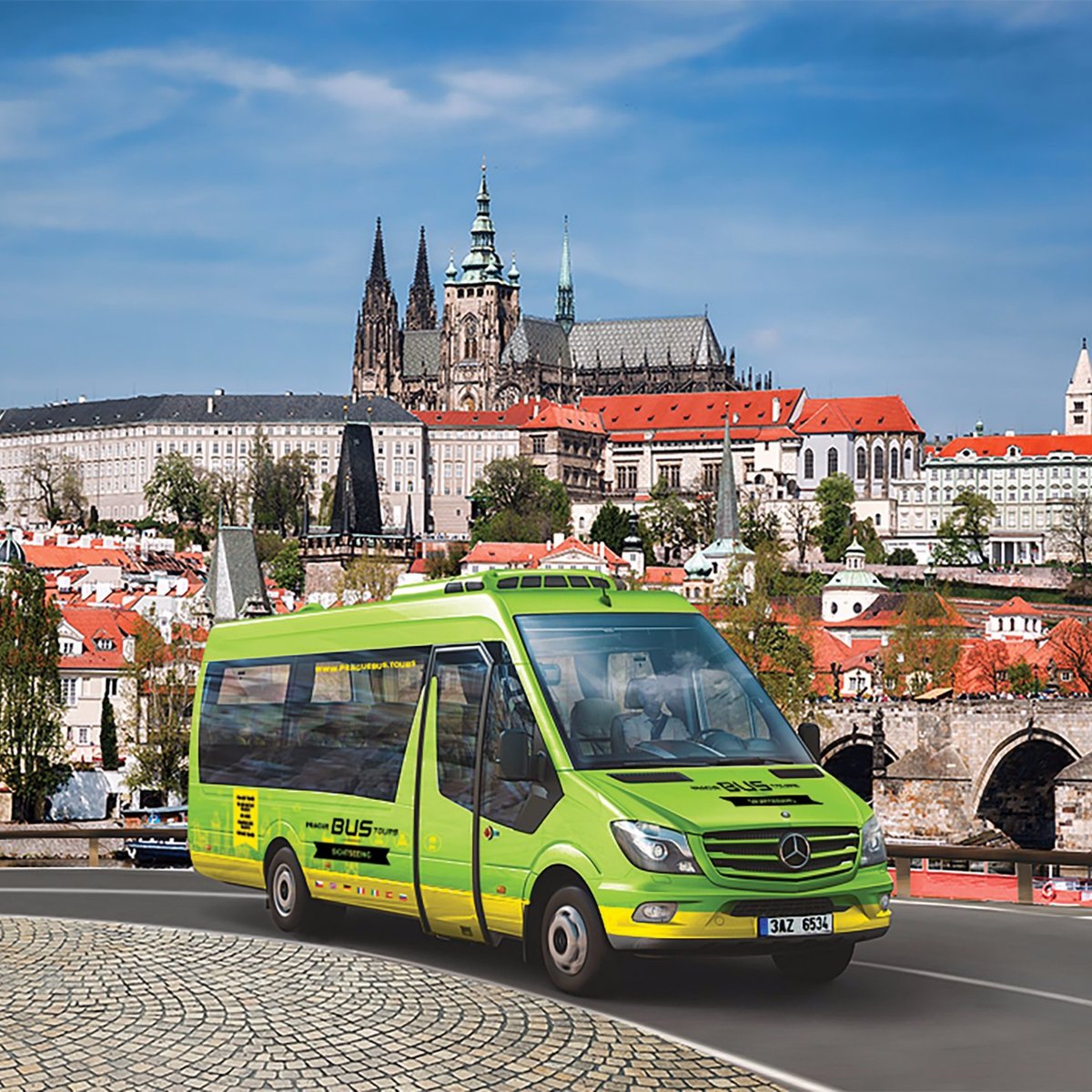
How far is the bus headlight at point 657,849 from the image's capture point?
37.1 ft

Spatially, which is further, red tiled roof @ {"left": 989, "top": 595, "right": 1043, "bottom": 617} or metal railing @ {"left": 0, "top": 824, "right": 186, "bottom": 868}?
red tiled roof @ {"left": 989, "top": 595, "right": 1043, "bottom": 617}

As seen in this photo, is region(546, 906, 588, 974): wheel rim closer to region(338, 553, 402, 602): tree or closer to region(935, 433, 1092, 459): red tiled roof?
region(338, 553, 402, 602): tree

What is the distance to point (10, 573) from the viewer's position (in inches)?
2436

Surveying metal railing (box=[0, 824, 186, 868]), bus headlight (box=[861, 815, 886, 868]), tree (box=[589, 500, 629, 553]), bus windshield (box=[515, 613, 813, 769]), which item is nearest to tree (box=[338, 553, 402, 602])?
tree (box=[589, 500, 629, 553])

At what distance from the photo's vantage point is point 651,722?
12.5m

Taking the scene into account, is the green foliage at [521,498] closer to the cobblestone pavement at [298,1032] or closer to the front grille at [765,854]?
the cobblestone pavement at [298,1032]

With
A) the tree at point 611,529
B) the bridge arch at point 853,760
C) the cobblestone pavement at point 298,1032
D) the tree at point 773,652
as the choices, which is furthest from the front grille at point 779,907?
the tree at point 611,529

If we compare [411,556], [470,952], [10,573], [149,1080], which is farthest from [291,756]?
[411,556]

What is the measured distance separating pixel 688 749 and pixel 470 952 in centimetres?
245

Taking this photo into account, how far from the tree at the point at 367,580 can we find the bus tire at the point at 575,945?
93.8 meters

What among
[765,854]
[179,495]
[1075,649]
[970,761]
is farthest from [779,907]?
[179,495]

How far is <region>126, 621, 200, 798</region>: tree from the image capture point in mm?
60125

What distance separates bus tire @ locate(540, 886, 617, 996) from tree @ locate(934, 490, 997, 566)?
165 meters

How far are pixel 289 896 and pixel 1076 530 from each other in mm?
164123
